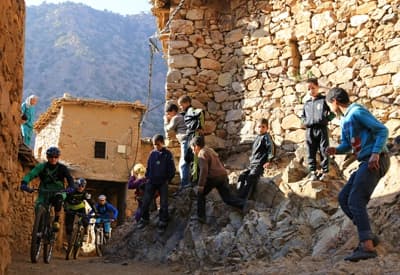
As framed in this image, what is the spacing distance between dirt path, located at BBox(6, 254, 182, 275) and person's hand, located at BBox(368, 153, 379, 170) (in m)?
3.11

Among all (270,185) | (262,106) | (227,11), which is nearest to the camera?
(270,185)

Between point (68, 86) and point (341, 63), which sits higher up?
point (68, 86)

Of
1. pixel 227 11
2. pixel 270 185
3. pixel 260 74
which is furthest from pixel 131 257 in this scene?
pixel 227 11

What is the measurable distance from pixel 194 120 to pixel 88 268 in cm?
327

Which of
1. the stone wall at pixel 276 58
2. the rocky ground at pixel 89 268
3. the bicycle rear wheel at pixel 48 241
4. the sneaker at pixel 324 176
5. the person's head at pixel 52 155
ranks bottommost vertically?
the rocky ground at pixel 89 268

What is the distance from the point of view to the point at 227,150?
38.2 feet

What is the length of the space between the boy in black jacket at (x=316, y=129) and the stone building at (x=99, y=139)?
46.8 ft

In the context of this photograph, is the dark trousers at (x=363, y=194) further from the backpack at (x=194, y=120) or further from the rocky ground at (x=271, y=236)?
the backpack at (x=194, y=120)

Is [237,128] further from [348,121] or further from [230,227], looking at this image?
[348,121]

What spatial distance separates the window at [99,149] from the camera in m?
22.0

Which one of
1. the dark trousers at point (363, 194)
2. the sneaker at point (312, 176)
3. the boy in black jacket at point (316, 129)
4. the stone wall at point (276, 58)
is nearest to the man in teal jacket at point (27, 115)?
the stone wall at point (276, 58)

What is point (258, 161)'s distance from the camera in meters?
8.38

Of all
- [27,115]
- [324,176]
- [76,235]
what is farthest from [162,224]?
[27,115]

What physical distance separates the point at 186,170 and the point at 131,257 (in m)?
1.75
